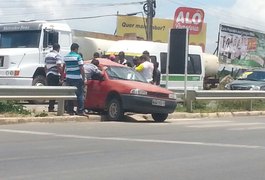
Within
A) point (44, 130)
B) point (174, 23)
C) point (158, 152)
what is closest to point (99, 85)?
point (44, 130)

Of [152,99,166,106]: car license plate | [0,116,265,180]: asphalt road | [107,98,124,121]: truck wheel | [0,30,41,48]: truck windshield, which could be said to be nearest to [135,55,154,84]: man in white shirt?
[152,99,166,106]: car license plate

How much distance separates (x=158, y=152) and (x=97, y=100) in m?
6.02

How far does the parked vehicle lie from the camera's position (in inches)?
1052

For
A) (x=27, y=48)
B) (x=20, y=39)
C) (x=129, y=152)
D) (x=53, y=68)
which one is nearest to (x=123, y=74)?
(x=53, y=68)

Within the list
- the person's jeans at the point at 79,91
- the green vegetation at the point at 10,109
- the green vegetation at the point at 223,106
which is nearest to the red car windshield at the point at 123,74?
the person's jeans at the point at 79,91

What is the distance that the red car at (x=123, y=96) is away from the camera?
51.1 feet

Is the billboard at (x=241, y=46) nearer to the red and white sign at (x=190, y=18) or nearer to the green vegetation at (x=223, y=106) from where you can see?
the red and white sign at (x=190, y=18)

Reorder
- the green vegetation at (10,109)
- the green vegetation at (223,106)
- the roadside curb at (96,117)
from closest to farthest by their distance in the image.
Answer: the roadside curb at (96,117) < the green vegetation at (10,109) < the green vegetation at (223,106)

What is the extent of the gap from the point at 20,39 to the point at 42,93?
22.9 feet

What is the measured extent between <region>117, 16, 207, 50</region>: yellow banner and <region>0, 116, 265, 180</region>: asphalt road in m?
36.3

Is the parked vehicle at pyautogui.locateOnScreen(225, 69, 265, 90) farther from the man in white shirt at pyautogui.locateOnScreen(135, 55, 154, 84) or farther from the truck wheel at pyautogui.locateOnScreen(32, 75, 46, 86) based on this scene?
the truck wheel at pyautogui.locateOnScreen(32, 75, 46, 86)

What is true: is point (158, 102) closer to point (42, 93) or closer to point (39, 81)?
point (42, 93)

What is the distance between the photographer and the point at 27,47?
21188 millimetres

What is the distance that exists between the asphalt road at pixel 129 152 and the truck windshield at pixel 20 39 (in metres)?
6.99
